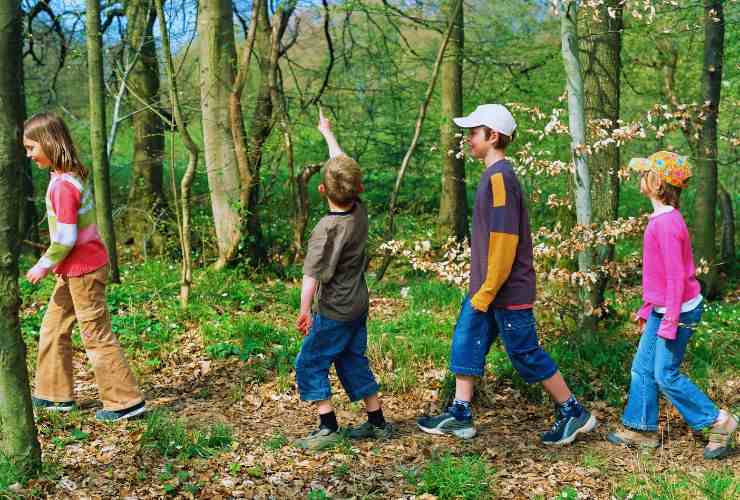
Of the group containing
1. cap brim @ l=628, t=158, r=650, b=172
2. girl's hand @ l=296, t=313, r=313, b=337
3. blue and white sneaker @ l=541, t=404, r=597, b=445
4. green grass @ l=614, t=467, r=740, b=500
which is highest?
cap brim @ l=628, t=158, r=650, b=172

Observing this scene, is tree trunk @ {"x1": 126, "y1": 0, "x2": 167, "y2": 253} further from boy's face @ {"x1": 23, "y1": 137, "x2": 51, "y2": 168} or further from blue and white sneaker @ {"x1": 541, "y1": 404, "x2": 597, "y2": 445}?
blue and white sneaker @ {"x1": 541, "y1": 404, "x2": 597, "y2": 445}

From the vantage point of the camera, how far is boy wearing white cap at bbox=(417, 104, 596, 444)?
14.6ft

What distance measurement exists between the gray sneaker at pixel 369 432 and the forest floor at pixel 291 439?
0.05 metres

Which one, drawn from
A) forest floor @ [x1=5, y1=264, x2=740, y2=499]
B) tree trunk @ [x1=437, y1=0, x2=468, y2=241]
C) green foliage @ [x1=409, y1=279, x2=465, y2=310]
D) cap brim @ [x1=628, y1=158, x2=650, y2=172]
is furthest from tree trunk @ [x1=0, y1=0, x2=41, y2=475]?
tree trunk @ [x1=437, y1=0, x2=468, y2=241]

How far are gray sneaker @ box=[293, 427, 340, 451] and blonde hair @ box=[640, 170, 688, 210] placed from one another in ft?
8.23

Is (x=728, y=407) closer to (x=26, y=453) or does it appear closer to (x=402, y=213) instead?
(x=26, y=453)

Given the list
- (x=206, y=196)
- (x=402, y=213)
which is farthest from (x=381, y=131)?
(x=206, y=196)

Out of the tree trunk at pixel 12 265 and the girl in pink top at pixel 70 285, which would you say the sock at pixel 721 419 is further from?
the tree trunk at pixel 12 265

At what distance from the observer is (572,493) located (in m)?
4.00

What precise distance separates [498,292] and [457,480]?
1.21 metres

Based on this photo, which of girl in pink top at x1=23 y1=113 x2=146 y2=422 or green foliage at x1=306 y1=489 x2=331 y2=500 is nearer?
green foliage at x1=306 y1=489 x2=331 y2=500

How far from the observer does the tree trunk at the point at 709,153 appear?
9445mm

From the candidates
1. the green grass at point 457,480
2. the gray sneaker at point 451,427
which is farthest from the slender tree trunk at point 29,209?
the green grass at point 457,480

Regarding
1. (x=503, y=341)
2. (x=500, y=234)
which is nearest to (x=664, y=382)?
(x=503, y=341)
